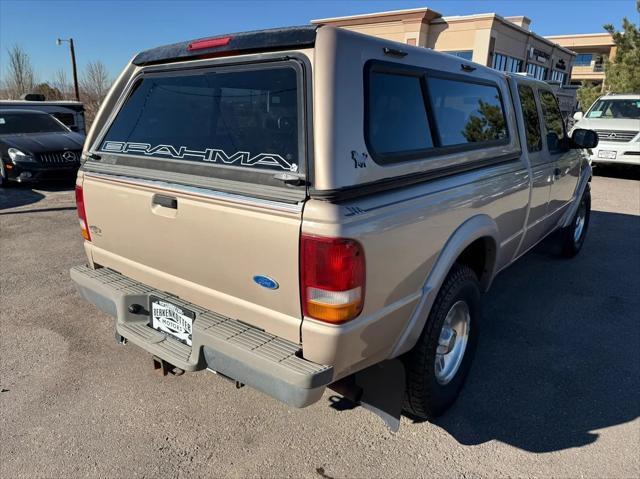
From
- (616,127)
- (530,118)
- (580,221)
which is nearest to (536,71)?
(616,127)

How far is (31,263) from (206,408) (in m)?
3.44

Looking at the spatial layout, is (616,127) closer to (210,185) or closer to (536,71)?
(210,185)

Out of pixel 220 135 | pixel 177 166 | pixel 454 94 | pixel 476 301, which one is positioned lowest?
pixel 476 301

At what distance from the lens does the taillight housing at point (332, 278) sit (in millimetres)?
1854

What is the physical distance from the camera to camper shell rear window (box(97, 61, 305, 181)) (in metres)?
2.10

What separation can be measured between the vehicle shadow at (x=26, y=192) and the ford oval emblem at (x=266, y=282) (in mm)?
7339

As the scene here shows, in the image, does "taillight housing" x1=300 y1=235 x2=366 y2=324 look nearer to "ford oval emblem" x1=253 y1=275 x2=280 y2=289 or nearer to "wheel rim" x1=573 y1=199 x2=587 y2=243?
"ford oval emblem" x1=253 y1=275 x2=280 y2=289

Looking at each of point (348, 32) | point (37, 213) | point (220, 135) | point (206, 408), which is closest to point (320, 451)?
point (206, 408)

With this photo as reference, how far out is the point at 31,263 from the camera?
16.8 ft

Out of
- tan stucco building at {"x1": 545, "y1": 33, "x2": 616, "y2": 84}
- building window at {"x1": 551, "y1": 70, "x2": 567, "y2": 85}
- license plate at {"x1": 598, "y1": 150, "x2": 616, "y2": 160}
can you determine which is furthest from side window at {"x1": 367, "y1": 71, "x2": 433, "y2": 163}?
tan stucco building at {"x1": 545, "y1": 33, "x2": 616, "y2": 84}

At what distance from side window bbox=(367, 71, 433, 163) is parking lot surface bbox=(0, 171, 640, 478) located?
1.58m

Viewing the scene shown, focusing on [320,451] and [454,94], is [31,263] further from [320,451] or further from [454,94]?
[454,94]

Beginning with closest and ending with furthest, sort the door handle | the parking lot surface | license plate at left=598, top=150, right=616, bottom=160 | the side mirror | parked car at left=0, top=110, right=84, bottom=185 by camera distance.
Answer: the door handle < the parking lot surface < the side mirror < parked car at left=0, top=110, right=84, bottom=185 < license plate at left=598, top=150, right=616, bottom=160

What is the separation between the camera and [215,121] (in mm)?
2512
